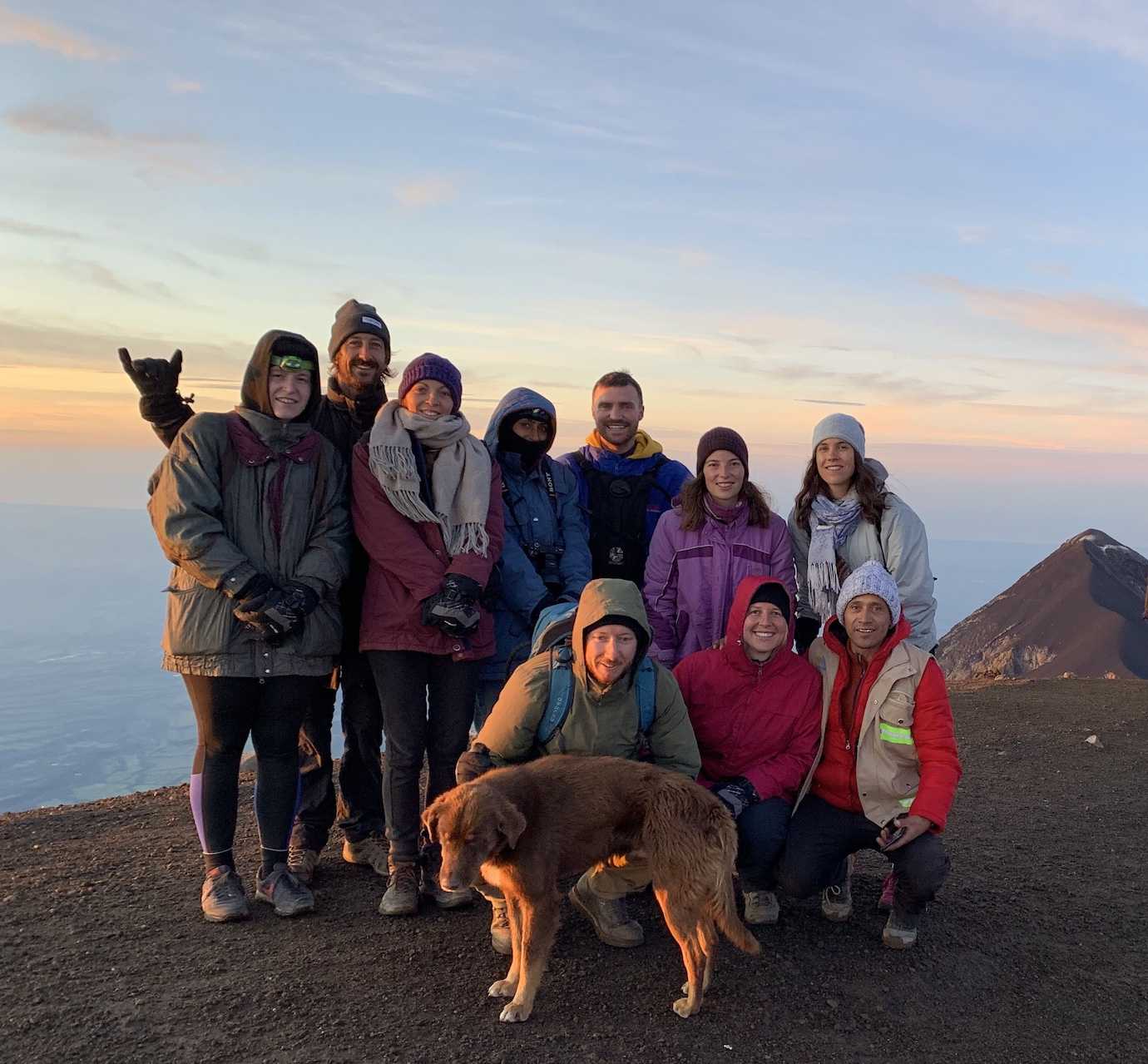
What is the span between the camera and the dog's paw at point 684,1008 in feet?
14.0

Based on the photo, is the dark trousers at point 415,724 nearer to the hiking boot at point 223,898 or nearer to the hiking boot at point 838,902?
the hiking boot at point 223,898

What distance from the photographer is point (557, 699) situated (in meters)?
4.80

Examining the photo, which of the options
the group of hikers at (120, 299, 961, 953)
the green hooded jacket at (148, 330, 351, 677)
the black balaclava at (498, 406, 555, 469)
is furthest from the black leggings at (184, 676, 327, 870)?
the black balaclava at (498, 406, 555, 469)

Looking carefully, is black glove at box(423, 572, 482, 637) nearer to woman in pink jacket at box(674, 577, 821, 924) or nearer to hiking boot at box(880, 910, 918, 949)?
woman in pink jacket at box(674, 577, 821, 924)

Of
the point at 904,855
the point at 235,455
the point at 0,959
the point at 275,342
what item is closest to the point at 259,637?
the point at 235,455

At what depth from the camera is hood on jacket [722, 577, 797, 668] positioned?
5316 mm

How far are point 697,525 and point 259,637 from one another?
9.21 feet

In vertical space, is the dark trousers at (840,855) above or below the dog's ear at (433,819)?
below

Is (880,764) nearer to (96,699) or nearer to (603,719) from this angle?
(603,719)

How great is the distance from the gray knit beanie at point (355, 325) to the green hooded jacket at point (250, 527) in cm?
64

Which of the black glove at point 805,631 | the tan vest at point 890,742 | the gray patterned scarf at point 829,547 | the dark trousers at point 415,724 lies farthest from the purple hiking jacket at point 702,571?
the dark trousers at point 415,724

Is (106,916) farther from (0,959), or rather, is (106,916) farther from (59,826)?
(59,826)

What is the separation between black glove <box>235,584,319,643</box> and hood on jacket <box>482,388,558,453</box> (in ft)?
5.56

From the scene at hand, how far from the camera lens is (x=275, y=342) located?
16.4 ft
